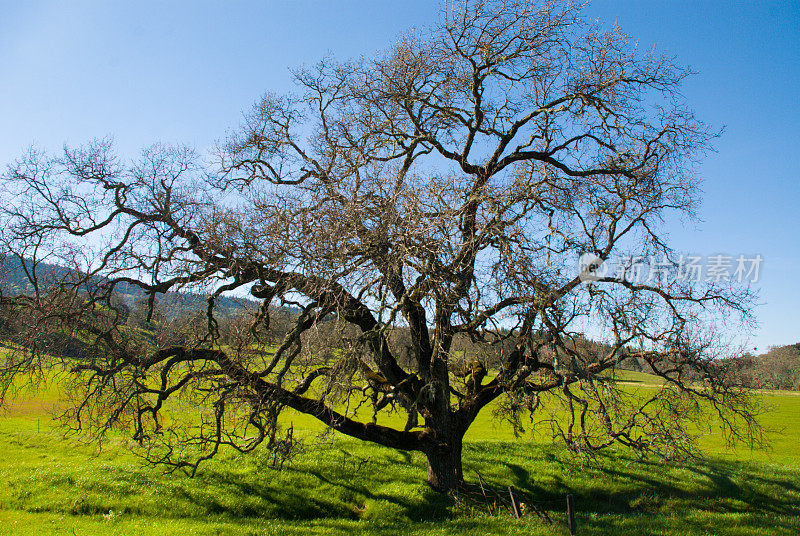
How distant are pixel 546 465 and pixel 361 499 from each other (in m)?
8.02

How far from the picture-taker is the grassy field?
1105 cm

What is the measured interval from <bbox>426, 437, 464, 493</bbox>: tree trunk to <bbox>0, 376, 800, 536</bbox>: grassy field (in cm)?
48

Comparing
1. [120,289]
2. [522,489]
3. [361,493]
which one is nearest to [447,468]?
[361,493]

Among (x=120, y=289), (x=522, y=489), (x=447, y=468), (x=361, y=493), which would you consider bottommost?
(x=361, y=493)

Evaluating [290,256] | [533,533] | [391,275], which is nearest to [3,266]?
[290,256]

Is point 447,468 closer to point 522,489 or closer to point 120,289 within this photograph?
point 522,489

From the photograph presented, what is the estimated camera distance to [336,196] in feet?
28.7

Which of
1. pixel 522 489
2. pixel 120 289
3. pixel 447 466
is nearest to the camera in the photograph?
pixel 120 289

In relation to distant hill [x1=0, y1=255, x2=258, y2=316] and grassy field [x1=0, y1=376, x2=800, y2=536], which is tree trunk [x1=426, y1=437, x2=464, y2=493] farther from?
distant hill [x1=0, y1=255, x2=258, y2=316]

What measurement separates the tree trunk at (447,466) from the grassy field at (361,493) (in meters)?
0.48

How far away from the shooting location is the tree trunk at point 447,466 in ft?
40.2

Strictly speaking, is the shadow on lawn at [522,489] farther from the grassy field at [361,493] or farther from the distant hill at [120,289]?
the distant hill at [120,289]

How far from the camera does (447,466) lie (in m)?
12.4

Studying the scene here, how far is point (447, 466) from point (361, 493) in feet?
12.8
